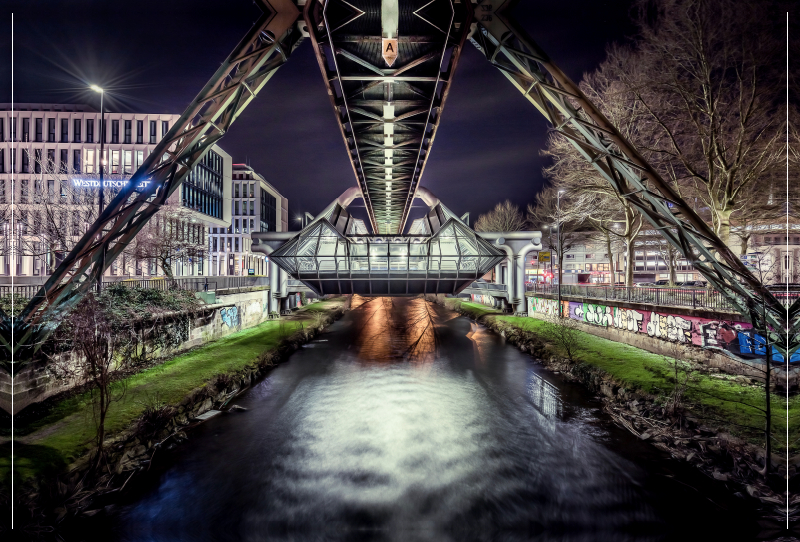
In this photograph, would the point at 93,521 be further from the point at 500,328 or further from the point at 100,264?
the point at 500,328

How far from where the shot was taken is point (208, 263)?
2830 inches

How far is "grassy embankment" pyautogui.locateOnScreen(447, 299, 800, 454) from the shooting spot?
9.62m

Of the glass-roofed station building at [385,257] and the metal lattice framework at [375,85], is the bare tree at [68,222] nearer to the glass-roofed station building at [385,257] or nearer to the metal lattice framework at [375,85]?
the glass-roofed station building at [385,257]

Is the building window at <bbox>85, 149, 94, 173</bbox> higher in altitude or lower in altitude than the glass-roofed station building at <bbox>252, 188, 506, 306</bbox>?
higher

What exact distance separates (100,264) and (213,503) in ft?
23.1

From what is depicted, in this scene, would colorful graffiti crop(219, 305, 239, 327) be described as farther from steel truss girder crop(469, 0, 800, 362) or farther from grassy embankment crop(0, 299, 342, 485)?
steel truss girder crop(469, 0, 800, 362)

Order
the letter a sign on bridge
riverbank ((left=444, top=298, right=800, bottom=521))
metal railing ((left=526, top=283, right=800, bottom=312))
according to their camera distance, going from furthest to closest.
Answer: metal railing ((left=526, top=283, right=800, bottom=312)) < the letter a sign on bridge < riverbank ((left=444, top=298, right=800, bottom=521))

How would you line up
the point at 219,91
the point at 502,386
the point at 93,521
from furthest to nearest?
1. the point at 502,386
2. the point at 219,91
3. the point at 93,521

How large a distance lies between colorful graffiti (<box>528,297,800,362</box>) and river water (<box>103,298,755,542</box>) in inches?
172

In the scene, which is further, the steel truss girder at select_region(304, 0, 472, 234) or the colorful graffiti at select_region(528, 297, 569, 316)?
the colorful graffiti at select_region(528, 297, 569, 316)

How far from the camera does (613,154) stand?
36.0 feet

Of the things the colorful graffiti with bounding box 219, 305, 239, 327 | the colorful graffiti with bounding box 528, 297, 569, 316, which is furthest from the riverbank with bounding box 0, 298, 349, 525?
the colorful graffiti with bounding box 528, 297, 569, 316

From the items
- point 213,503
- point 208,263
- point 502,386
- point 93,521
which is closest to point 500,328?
point 502,386

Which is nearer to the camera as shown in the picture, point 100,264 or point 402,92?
point 100,264
